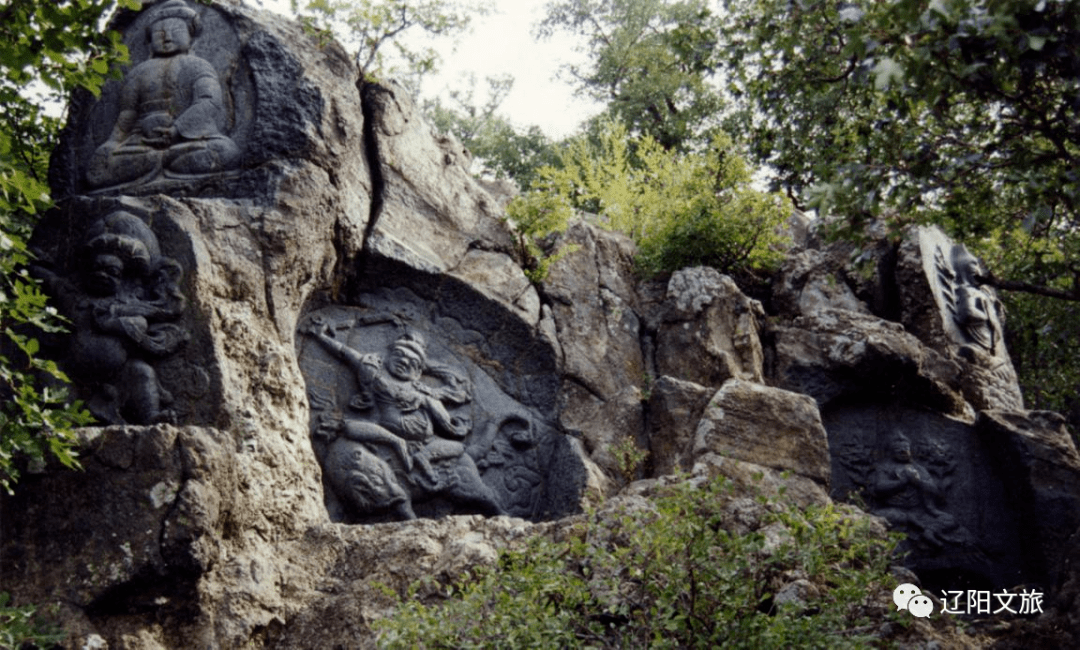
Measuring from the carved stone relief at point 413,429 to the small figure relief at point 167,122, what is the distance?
1.47 m

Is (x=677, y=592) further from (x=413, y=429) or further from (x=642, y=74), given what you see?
(x=642, y=74)

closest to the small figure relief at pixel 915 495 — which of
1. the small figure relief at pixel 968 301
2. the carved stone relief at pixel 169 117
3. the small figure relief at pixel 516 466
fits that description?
the small figure relief at pixel 968 301

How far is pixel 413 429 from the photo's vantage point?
31.1ft

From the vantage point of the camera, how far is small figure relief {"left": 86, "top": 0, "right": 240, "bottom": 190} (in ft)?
31.4

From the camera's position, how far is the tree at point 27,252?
22.7 ft

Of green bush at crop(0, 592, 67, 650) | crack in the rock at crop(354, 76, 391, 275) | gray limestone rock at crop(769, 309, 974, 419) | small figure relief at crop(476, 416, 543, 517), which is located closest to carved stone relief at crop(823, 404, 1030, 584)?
gray limestone rock at crop(769, 309, 974, 419)

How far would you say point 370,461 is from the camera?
30.2 ft

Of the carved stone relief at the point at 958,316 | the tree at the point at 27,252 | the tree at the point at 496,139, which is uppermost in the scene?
the tree at the point at 496,139

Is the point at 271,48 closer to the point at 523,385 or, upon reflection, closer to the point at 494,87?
the point at 523,385

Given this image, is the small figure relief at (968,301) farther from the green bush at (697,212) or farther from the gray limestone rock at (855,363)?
the green bush at (697,212)

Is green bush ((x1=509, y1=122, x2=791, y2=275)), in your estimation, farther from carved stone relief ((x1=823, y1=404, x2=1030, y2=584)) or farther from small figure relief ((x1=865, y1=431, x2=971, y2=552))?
small figure relief ((x1=865, y1=431, x2=971, y2=552))

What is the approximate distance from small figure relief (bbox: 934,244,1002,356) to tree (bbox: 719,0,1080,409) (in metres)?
2.91

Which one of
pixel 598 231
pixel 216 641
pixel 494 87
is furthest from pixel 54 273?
pixel 494 87

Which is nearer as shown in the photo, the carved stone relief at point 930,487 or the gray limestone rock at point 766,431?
the gray limestone rock at point 766,431
